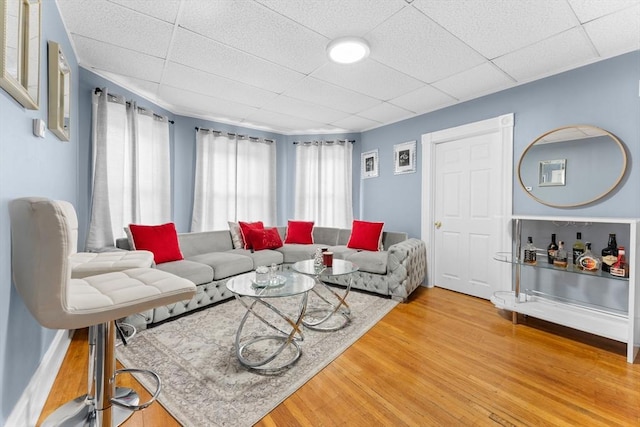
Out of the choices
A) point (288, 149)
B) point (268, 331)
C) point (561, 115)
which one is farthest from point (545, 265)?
point (288, 149)

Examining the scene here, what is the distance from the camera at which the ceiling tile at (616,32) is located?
1.94 metres

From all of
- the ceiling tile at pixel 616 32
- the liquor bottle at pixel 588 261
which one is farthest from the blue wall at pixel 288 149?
the liquor bottle at pixel 588 261

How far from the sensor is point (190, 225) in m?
4.17

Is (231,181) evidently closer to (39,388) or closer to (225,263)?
(225,263)

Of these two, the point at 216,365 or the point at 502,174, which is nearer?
the point at 216,365

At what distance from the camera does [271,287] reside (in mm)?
2098

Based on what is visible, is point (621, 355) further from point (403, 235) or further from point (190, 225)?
point (190, 225)

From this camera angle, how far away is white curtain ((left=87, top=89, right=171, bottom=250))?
2887 mm

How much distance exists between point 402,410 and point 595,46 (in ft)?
10.8

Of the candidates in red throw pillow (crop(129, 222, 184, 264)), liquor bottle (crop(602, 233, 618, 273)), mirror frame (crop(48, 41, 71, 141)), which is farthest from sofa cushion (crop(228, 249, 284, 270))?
liquor bottle (crop(602, 233, 618, 273))

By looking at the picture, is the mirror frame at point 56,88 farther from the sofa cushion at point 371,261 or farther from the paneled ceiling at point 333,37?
the sofa cushion at point 371,261

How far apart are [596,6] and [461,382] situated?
8.93ft

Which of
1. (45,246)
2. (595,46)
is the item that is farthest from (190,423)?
(595,46)

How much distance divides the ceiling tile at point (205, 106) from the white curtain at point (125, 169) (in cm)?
34
